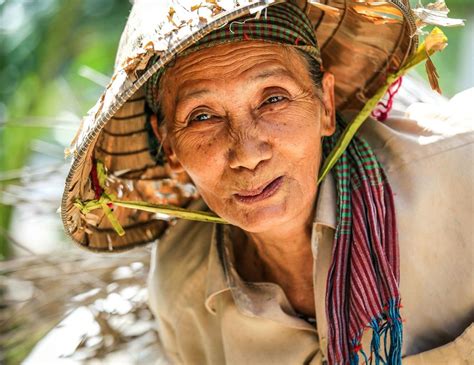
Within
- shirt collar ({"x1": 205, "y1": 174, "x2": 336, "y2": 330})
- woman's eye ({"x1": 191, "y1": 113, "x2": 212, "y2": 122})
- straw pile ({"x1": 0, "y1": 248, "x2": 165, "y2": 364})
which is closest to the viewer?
woman's eye ({"x1": 191, "y1": 113, "x2": 212, "y2": 122})

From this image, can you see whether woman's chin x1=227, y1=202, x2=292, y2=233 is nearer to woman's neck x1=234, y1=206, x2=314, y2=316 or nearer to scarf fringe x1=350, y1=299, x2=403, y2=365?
woman's neck x1=234, y1=206, x2=314, y2=316

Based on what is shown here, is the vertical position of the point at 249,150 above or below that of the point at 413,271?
above

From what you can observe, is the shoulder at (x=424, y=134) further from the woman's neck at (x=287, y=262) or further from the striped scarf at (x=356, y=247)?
the woman's neck at (x=287, y=262)

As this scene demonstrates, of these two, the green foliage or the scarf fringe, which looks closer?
the scarf fringe

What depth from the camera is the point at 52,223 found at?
3.19 meters

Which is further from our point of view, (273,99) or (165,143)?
(165,143)

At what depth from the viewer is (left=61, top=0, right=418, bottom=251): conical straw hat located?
5.37ft

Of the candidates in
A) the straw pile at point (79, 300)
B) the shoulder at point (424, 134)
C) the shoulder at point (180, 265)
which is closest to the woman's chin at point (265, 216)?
the shoulder at point (424, 134)

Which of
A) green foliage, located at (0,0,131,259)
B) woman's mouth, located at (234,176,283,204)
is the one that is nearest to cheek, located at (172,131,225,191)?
woman's mouth, located at (234,176,283,204)

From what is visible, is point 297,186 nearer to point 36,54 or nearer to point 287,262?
point 287,262

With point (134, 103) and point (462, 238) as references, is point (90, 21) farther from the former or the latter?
point (462, 238)

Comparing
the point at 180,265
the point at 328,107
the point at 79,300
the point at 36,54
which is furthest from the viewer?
the point at 36,54

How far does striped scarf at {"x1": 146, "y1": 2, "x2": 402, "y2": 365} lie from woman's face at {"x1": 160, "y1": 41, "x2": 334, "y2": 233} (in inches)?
1.7

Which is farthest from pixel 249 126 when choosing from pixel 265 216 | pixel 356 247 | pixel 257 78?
pixel 356 247
